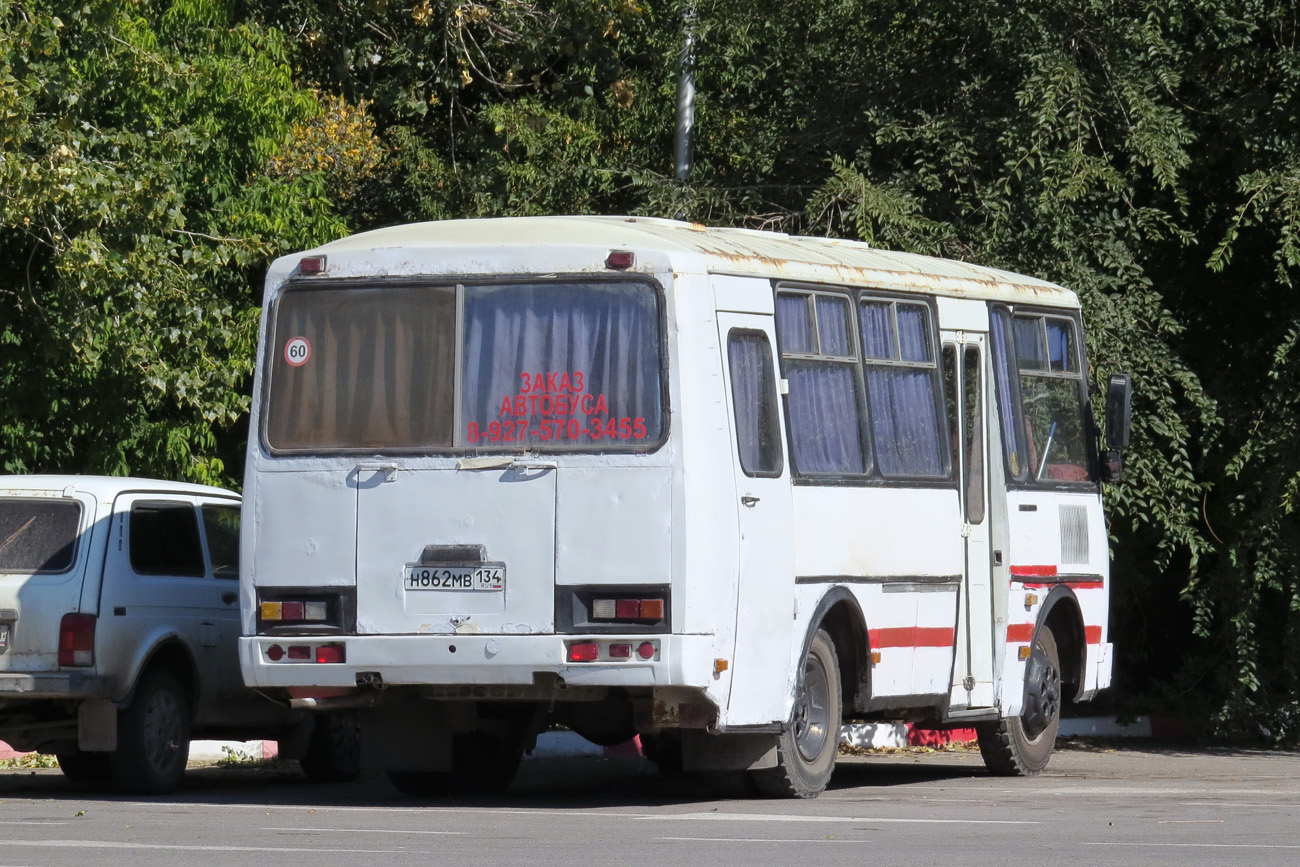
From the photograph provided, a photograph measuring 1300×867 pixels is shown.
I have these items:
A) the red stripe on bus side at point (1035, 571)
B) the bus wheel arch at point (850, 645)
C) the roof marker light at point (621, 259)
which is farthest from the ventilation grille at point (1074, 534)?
the roof marker light at point (621, 259)

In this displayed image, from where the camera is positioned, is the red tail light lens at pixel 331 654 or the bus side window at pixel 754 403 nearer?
the red tail light lens at pixel 331 654

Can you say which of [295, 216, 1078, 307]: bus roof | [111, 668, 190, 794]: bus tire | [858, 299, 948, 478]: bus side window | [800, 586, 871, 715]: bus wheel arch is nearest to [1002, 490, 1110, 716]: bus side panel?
[858, 299, 948, 478]: bus side window

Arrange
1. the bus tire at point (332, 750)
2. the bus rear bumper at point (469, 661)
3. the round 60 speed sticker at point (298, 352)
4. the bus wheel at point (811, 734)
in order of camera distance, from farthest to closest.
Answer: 1. the bus tire at point (332, 750)
2. the bus wheel at point (811, 734)
3. the round 60 speed sticker at point (298, 352)
4. the bus rear bumper at point (469, 661)

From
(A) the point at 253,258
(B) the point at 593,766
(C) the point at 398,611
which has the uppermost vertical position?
(A) the point at 253,258

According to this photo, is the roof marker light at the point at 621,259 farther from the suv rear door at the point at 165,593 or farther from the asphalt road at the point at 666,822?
the suv rear door at the point at 165,593

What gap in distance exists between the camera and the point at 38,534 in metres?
12.4

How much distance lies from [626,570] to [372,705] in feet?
5.47

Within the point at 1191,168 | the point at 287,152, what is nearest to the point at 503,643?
the point at 1191,168

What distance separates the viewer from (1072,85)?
17.8m

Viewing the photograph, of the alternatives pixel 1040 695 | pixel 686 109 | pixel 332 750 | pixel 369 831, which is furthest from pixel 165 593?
pixel 686 109

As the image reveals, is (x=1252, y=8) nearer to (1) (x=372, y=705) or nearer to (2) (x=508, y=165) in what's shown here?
(2) (x=508, y=165)

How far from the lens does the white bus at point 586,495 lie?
36.1ft

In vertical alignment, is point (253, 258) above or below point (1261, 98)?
below

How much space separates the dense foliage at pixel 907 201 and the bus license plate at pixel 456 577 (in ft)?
16.6
